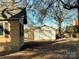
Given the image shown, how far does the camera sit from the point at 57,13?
51094 millimetres

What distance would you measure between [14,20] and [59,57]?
6.44 meters

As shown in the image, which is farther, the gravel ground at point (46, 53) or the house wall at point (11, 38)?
the house wall at point (11, 38)

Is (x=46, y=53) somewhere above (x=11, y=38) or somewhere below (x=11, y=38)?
below

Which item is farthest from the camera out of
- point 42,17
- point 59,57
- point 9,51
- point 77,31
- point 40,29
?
point 42,17

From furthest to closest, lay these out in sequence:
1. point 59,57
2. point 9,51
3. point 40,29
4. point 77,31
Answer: point 77,31, point 40,29, point 9,51, point 59,57

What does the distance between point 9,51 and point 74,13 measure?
30357 millimetres

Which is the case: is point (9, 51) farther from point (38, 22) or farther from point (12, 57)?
point (38, 22)

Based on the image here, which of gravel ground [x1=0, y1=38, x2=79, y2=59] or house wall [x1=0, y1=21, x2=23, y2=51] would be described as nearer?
gravel ground [x1=0, y1=38, x2=79, y2=59]

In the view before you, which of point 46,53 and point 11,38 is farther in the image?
point 11,38

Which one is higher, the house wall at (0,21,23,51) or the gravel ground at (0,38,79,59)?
the house wall at (0,21,23,51)

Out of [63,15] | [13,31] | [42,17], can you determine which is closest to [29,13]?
[42,17]

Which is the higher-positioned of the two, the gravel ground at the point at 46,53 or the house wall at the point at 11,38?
the house wall at the point at 11,38

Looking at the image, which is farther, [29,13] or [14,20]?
[29,13]

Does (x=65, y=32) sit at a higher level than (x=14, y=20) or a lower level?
lower
